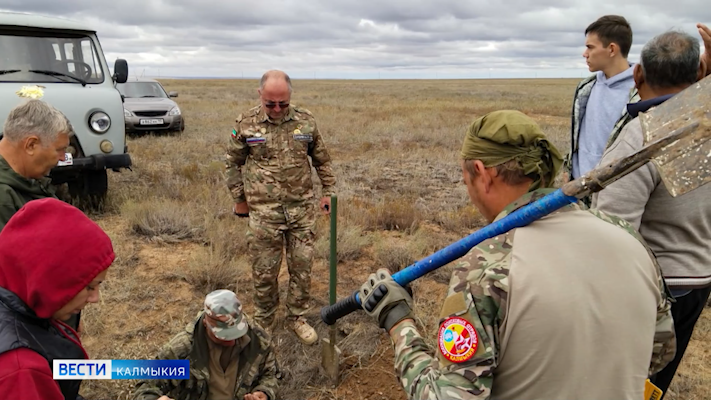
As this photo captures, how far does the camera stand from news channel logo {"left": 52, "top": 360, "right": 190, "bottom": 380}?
1.21 m

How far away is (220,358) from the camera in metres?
2.56

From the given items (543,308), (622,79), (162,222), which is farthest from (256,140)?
(162,222)

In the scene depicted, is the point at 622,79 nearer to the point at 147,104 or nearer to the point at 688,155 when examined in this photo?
the point at 688,155

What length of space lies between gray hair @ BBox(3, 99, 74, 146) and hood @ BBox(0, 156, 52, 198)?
0.43 feet

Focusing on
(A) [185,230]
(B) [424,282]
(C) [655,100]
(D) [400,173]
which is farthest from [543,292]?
(D) [400,173]

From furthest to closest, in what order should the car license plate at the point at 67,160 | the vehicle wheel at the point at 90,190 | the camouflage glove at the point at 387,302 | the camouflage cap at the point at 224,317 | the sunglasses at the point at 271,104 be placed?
the vehicle wheel at the point at 90,190, the car license plate at the point at 67,160, the sunglasses at the point at 271,104, the camouflage cap at the point at 224,317, the camouflage glove at the point at 387,302

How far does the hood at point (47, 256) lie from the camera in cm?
130

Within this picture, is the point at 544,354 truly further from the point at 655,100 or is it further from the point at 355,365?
the point at 355,365

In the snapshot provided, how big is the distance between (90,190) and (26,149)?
171 inches

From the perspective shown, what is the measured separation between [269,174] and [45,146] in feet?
4.84

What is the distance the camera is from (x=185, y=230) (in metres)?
5.68

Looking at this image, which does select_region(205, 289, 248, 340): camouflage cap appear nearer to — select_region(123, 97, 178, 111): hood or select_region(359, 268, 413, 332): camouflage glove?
select_region(359, 268, 413, 332): camouflage glove

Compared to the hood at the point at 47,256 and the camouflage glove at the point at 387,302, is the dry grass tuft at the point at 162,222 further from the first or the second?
the camouflage glove at the point at 387,302

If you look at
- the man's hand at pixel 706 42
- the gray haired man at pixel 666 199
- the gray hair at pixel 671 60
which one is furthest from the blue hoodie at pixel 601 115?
the gray hair at pixel 671 60
